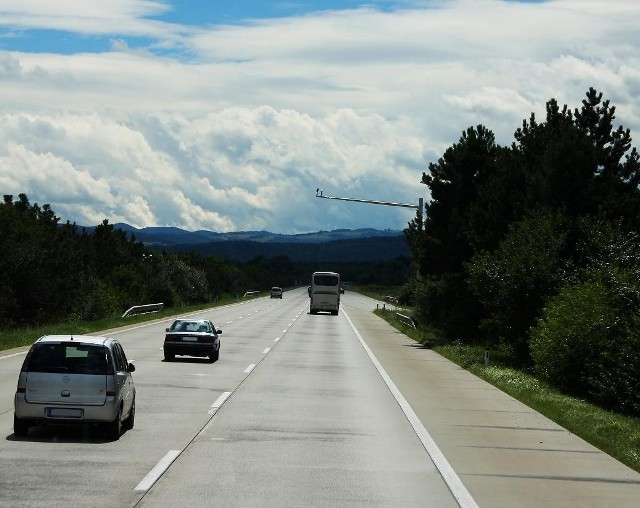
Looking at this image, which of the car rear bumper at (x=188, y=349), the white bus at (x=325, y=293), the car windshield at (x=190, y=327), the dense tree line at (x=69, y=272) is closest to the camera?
the car rear bumper at (x=188, y=349)

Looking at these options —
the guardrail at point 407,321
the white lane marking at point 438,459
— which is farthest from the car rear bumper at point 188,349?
the guardrail at point 407,321

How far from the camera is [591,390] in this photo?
25.5 meters

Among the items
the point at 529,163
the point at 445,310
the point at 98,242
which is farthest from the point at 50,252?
the point at 529,163

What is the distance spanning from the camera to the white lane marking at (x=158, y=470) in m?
11.3

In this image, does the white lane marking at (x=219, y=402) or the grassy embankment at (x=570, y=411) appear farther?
the white lane marking at (x=219, y=402)

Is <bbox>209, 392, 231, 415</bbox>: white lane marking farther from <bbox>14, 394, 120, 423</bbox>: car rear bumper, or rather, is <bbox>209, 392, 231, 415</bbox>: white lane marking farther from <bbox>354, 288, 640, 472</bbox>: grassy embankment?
<bbox>354, 288, 640, 472</bbox>: grassy embankment

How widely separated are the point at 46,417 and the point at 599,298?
53.0 ft

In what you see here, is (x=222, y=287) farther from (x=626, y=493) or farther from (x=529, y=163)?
(x=626, y=493)

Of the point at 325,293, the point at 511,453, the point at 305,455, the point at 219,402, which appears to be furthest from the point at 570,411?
the point at 325,293

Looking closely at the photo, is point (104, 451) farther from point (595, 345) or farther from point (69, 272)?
point (69, 272)

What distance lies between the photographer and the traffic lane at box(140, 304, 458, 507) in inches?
433

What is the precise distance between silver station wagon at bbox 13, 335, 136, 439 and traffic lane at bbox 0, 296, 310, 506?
12.0 inches

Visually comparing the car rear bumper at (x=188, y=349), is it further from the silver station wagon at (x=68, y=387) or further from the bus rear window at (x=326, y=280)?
the bus rear window at (x=326, y=280)

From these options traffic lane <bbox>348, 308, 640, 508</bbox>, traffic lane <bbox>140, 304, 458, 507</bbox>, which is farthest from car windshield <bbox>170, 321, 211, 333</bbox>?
traffic lane <bbox>348, 308, 640, 508</bbox>
